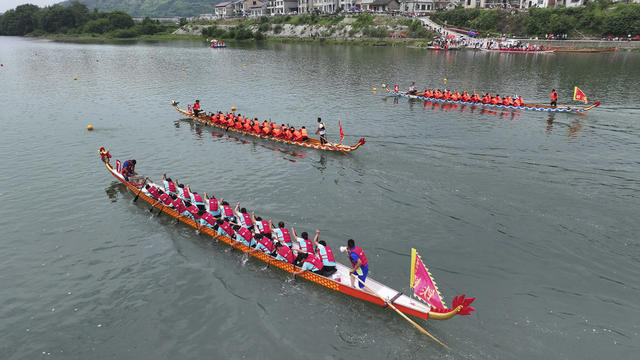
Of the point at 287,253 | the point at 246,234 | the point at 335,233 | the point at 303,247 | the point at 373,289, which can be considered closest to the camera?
the point at 373,289

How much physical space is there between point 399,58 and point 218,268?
8079 cm

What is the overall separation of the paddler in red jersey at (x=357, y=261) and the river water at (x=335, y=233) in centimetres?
111

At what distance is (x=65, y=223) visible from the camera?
21094mm

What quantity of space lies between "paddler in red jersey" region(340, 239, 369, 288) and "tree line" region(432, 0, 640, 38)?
112423 millimetres

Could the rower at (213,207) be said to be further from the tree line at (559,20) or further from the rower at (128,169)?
the tree line at (559,20)

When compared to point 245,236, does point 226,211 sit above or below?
above

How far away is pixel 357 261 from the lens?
575 inches

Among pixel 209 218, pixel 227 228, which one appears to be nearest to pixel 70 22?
pixel 209 218

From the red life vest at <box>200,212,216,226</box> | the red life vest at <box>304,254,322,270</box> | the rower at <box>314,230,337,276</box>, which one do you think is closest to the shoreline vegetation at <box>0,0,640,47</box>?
the red life vest at <box>200,212,216,226</box>

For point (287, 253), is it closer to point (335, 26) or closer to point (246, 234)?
point (246, 234)

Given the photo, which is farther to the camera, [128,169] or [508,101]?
[508,101]

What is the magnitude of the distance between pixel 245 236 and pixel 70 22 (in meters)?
211

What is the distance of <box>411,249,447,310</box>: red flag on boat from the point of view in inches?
507

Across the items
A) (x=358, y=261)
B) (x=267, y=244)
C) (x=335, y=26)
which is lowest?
(x=267, y=244)
